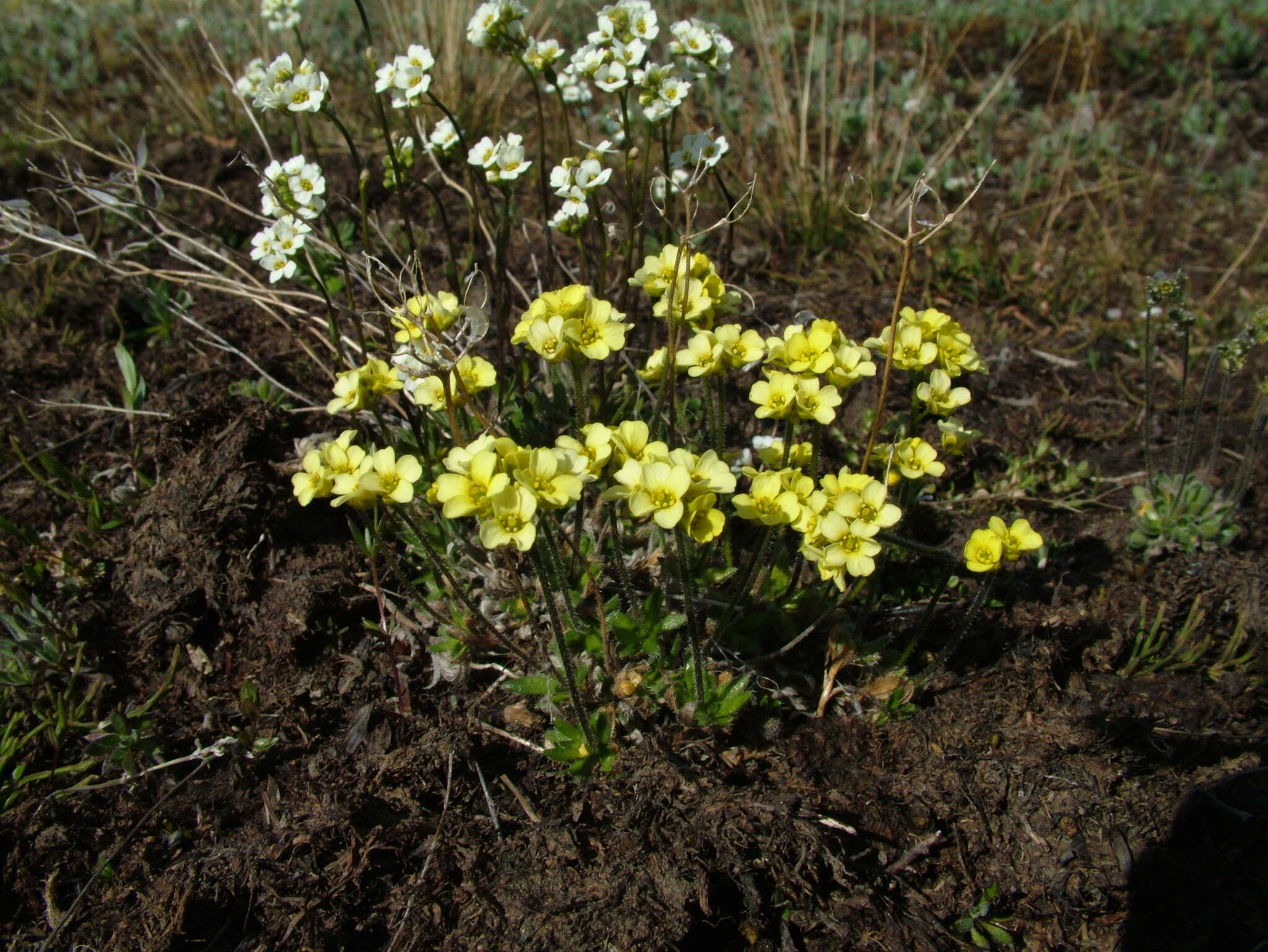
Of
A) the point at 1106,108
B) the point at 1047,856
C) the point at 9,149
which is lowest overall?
the point at 1047,856

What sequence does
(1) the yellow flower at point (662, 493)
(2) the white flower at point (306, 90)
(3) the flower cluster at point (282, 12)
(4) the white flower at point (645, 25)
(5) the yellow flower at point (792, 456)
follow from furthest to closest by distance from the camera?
(3) the flower cluster at point (282, 12)
(4) the white flower at point (645, 25)
(2) the white flower at point (306, 90)
(5) the yellow flower at point (792, 456)
(1) the yellow flower at point (662, 493)

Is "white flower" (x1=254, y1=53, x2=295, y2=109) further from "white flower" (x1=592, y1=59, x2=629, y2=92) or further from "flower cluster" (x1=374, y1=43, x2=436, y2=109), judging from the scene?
"white flower" (x1=592, y1=59, x2=629, y2=92)

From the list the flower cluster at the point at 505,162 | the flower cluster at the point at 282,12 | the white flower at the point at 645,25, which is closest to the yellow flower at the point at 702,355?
the flower cluster at the point at 505,162

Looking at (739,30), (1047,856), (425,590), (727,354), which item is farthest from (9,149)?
(1047,856)

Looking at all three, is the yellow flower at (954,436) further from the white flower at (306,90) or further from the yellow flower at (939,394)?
the white flower at (306,90)

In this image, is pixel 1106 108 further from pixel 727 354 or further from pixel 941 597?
pixel 727 354

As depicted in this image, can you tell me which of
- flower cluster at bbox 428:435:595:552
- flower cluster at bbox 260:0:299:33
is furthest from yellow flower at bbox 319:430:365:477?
flower cluster at bbox 260:0:299:33
